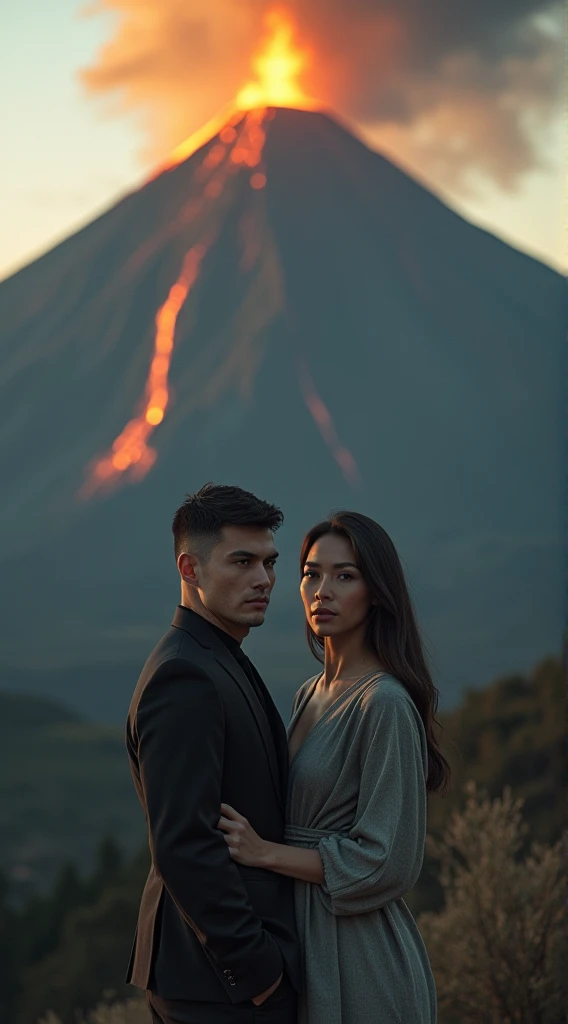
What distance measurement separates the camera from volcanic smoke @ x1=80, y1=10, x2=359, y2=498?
6397 cm

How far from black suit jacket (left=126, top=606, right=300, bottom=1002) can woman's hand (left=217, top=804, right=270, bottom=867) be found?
28 millimetres

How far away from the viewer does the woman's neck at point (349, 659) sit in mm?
3180

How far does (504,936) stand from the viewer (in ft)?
21.2

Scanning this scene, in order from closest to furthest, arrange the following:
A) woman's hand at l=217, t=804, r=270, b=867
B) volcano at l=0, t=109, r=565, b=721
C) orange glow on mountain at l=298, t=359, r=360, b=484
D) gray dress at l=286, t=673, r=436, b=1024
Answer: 1. woman's hand at l=217, t=804, r=270, b=867
2. gray dress at l=286, t=673, r=436, b=1024
3. volcano at l=0, t=109, r=565, b=721
4. orange glow on mountain at l=298, t=359, r=360, b=484

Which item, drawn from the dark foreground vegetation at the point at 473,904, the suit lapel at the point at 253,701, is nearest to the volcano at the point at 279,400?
the dark foreground vegetation at the point at 473,904

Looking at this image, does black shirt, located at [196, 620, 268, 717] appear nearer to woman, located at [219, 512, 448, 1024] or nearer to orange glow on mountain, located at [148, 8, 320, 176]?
woman, located at [219, 512, 448, 1024]

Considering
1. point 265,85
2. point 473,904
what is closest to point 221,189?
point 265,85

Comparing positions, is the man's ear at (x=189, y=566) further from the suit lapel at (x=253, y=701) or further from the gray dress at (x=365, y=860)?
the gray dress at (x=365, y=860)

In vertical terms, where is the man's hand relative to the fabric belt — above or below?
below

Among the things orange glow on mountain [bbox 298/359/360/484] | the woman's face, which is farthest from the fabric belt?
orange glow on mountain [bbox 298/359/360/484]

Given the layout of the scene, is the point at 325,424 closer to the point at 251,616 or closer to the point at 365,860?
the point at 251,616

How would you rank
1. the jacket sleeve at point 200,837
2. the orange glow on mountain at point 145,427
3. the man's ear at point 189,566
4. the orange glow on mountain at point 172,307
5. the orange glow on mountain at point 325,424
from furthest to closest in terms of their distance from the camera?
1. the orange glow on mountain at point 325,424
2. the orange glow on mountain at point 172,307
3. the orange glow on mountain at point 145,427
4. the man's ear at point 189,566
5. the jacket sleeve at point 200,837

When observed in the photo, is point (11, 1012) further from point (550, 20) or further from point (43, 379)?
point (550, 20)

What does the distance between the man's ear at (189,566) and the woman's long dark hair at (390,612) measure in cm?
36
